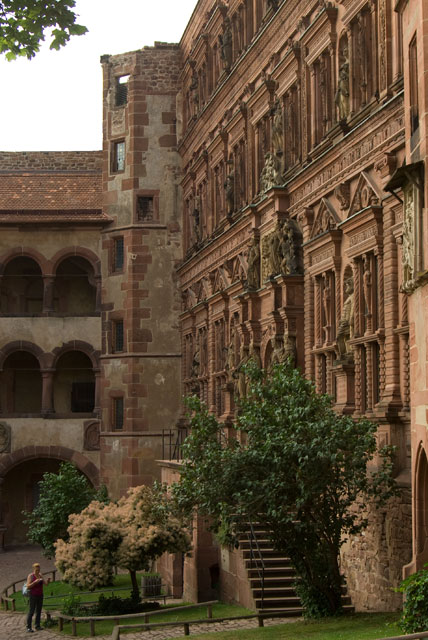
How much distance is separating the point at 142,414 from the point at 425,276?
2500cm

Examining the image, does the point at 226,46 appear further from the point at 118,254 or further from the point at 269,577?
the point at 269,577

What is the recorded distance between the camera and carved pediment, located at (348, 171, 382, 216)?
1923cm

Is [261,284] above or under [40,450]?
above

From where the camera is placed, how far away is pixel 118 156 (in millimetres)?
39500

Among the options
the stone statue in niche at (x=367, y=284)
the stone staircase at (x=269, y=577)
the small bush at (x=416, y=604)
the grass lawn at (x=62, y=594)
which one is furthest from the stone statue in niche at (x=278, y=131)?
the small bush at (x=416, y=604)

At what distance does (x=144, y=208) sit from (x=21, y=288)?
5.78 metres

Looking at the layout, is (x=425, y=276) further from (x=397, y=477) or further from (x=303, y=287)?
(x=303, y=287)

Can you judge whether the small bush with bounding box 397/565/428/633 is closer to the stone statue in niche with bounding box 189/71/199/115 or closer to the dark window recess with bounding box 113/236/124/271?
the stone statue in niche with bounding box 189/71/199/115

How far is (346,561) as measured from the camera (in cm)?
2016

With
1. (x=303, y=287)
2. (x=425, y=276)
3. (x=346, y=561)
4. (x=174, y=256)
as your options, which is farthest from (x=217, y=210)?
(x=425, y=276)

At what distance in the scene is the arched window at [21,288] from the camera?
1620 inches

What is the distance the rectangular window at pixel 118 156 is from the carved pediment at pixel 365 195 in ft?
64.7

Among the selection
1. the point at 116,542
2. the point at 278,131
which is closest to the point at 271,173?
the point at 278,131

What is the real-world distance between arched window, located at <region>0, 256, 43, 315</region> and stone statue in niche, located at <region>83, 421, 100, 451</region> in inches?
211
